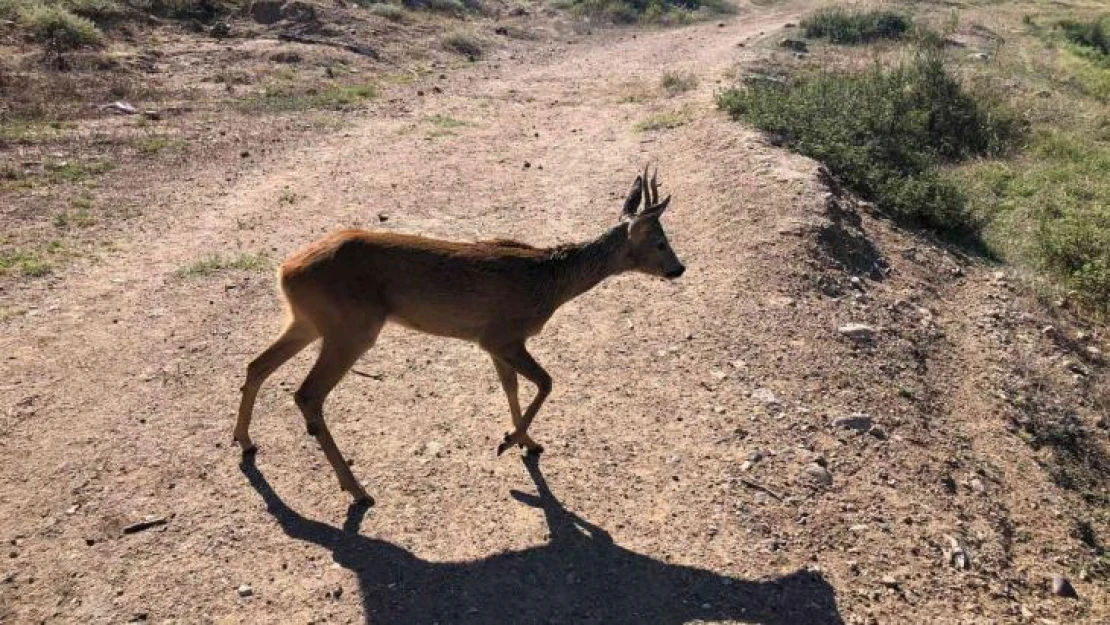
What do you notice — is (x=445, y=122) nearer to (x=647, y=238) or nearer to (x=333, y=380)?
(x=647, y=238)

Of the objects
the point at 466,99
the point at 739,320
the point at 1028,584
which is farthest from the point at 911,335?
the point at 466,99

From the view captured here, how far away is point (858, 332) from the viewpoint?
8.44m

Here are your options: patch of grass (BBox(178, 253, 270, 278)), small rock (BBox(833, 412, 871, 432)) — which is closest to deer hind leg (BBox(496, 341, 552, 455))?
small rock (BBox(833, 412, 871, 432))

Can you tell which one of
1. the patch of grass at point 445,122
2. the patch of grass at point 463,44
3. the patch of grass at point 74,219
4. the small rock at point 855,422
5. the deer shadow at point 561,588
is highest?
the patch of grass at point 463,44

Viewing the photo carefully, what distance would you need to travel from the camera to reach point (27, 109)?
1486cm

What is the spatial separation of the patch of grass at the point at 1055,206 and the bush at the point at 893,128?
0.68 m

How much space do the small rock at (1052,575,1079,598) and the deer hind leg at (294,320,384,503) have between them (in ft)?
16.1

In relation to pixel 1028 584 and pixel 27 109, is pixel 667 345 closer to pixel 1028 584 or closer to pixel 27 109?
pixel 1028 584

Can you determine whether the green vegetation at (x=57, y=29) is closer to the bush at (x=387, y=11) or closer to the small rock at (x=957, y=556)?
the bush at (x=387, y=11)

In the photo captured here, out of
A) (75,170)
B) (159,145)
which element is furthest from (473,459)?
(159,145)

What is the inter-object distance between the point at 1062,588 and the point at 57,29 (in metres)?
21.2

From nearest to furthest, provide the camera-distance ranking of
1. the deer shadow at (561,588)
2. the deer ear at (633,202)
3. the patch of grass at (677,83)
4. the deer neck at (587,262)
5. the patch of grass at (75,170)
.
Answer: the deer shadow at (561,588) → the deer neck at (587,262) → the deer ear at (633,202) → the patch of grass at (75,170) → the patch of grass at (677,83)

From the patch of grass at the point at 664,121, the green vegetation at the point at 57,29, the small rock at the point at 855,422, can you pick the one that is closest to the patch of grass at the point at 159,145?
the green vegetation at the point at 57,29

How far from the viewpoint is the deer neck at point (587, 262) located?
6.50m
